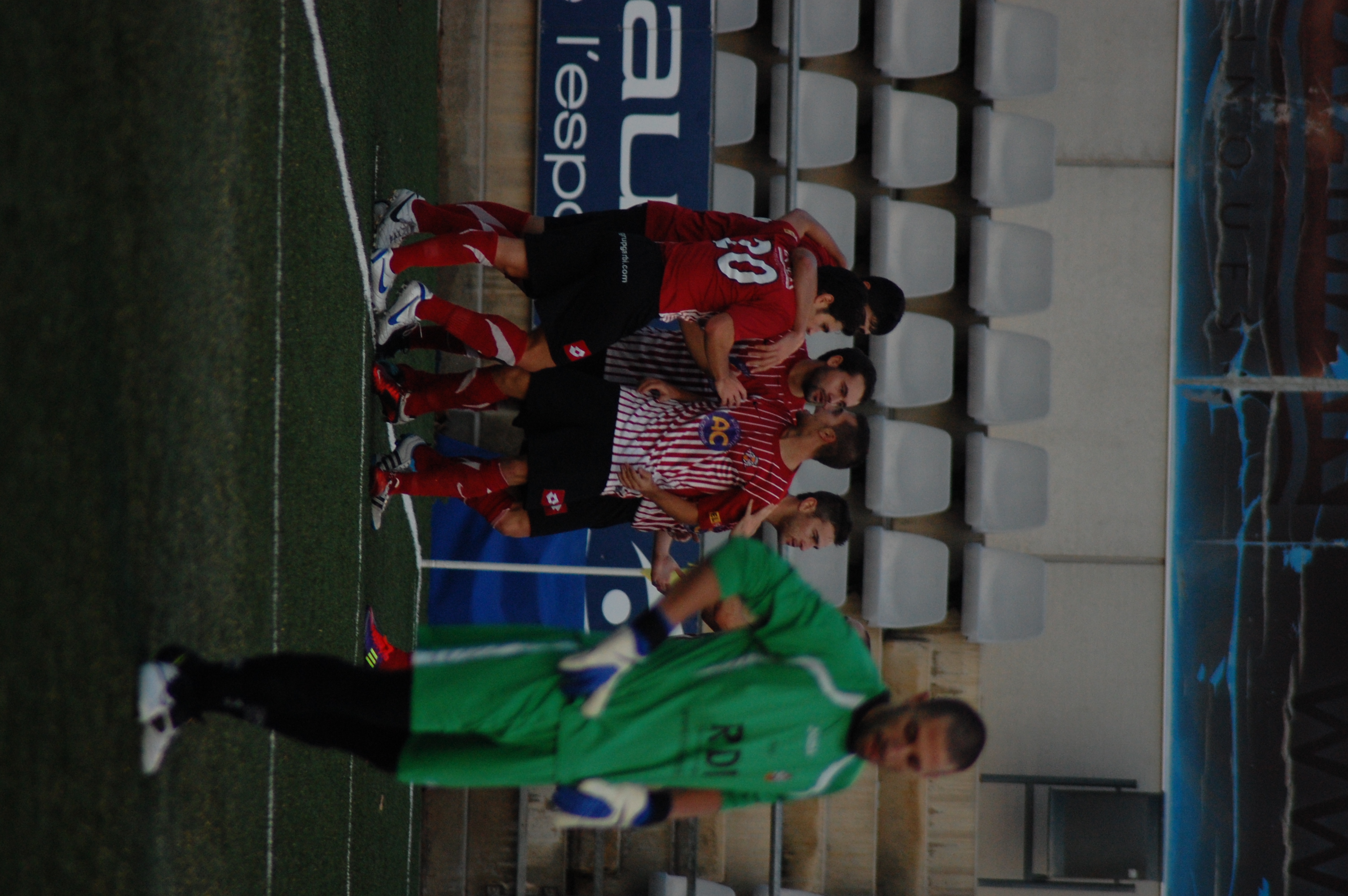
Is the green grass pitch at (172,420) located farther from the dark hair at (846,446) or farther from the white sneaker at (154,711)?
the dark hair at (846,446)

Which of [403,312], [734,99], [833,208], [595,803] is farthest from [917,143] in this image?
[595,803]

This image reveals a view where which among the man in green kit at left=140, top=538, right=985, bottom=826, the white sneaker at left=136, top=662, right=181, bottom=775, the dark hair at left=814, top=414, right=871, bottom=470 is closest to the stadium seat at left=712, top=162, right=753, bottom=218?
the dark hair at left=814, top=414, right=871, bottom=470

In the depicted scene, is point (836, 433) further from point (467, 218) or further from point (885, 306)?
point (467, 218)

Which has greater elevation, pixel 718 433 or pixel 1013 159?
pixel 1013 159

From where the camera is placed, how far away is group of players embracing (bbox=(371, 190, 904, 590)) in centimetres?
359

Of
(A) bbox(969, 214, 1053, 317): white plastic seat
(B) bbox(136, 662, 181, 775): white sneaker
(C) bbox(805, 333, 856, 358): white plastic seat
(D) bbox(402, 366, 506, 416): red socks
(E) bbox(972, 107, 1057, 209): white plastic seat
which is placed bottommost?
(B) bbox(136, 662, 181, 775): white sneaker

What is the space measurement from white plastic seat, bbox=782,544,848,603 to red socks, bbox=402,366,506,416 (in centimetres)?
239

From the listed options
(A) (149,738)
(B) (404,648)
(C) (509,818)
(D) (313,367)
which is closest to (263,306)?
(D) (313,367)

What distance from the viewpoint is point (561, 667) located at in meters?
2.19

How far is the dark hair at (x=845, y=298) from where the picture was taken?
3.79 metres

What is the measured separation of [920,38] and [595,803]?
5.29 meters

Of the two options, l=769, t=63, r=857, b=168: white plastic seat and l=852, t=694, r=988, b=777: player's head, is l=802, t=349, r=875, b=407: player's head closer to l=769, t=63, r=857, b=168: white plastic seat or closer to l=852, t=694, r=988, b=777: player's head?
l=852, t=694, r=988, b=777: player's head

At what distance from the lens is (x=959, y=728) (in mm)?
2205

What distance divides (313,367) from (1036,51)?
15.7ft
